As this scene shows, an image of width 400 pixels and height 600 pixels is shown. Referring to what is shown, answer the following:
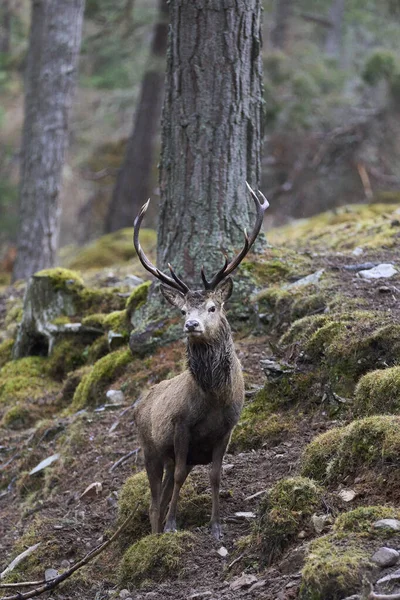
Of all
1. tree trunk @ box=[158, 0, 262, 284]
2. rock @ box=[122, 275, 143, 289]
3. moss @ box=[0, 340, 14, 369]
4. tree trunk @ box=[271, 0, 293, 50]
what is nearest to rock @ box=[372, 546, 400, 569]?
tree trunk @ box=[158, 0, 262, 284]

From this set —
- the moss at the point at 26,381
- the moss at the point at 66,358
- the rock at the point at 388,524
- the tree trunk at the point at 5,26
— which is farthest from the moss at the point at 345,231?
the tree trunk at the point at 5,26

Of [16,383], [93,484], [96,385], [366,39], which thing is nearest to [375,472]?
[93,484]

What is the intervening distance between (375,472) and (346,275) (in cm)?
366

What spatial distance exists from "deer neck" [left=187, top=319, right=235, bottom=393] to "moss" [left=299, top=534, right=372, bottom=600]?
1.75m

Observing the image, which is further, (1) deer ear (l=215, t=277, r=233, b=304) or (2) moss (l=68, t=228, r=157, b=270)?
(2) moss (l=68, t=228, r=157, b=270)

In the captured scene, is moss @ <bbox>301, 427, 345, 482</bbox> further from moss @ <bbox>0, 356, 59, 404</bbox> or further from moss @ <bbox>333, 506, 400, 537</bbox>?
moss @ <bbox>0, 356, 59, 404</bbox>

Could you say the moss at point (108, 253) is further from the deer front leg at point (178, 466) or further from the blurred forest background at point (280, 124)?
the deer front leg at point (178, 466)

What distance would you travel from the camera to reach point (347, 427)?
5.82 meters

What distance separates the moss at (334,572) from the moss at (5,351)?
7.14 metres

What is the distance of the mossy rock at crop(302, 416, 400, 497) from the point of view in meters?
5.22

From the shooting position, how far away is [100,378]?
903cm

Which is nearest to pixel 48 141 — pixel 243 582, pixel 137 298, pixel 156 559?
pixel 137 298

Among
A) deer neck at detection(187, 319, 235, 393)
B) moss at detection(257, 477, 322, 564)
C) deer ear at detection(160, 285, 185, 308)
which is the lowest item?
moss at detection(257, 477, 322, 564)

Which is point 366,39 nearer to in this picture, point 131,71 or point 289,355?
point 131,71
